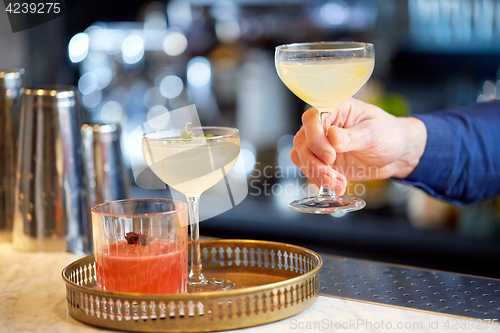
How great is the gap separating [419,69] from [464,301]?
2.23 meters

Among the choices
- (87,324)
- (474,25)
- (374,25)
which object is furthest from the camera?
(374,25)

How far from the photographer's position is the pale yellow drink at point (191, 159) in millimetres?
1023

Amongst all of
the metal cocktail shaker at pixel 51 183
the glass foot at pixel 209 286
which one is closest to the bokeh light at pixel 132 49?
the metal cocktail shaker at pixel 51 183

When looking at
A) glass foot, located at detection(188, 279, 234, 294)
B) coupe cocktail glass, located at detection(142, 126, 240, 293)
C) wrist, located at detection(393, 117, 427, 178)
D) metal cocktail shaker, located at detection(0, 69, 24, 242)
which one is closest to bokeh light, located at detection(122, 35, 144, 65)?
metal cocktail shaker, located at detection(0, 69, 24, 242)

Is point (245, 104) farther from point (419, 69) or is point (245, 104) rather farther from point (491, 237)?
point (491, 237)

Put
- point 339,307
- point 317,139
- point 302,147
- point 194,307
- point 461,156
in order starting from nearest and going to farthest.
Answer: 1. point 194,307
2. point 339,307
3. point 317,139
4. point 302,147
5. point 461,156

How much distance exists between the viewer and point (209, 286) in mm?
1029

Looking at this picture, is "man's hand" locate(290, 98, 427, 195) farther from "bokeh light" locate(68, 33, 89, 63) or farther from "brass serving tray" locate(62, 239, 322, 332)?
"bokeh light" locate(68, 33, 89, 63)

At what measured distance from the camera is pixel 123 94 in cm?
352

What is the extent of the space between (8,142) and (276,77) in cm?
209

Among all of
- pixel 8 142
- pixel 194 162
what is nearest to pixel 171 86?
pixel 8 142

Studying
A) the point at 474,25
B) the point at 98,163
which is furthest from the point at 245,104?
the point at 98,163

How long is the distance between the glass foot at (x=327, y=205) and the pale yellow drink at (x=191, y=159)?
0.22 metres

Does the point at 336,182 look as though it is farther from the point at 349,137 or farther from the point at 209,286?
the point at 209,286
